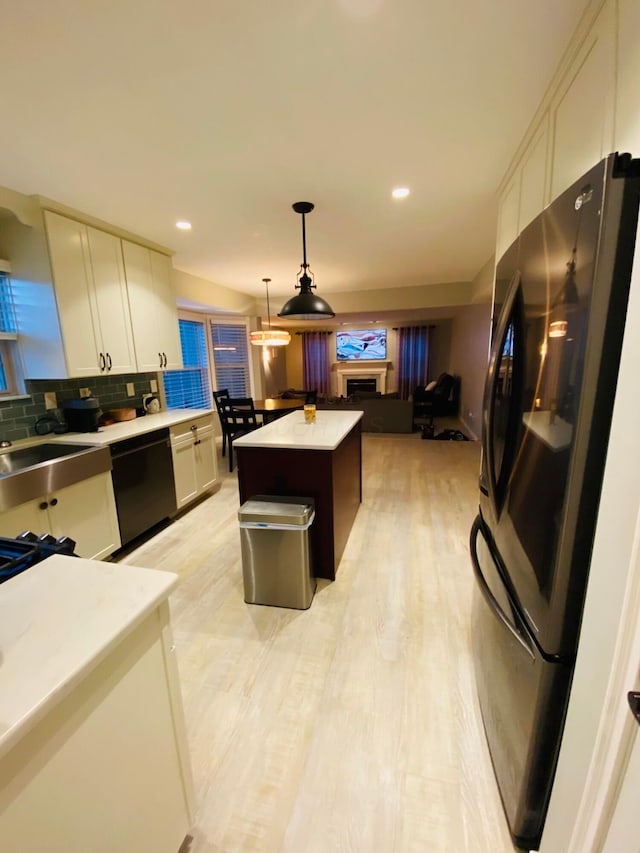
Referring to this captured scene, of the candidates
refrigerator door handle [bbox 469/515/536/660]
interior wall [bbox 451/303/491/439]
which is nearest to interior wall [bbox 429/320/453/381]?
interior wall [bbox 451/303/491/439]

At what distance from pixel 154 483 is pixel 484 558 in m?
2.56

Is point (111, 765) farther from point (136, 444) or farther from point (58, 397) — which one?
point (58, 397)

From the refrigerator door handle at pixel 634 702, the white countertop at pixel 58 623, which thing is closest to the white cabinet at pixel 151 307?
the white countertop at pixel 58 623

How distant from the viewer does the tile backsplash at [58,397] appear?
2.49 metres

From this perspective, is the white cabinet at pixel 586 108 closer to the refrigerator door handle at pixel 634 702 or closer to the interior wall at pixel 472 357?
the refrigerator door handle at pixel 634 702

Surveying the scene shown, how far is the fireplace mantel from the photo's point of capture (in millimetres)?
9516

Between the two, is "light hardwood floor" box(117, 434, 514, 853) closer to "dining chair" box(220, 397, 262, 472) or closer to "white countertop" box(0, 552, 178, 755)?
"white countertop" box(0, 552, 178, 755)

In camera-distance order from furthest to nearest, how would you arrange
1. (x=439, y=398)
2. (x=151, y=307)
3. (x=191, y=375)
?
(x=439, y=398) < (x=191, y=375) < (x=151, y=307)

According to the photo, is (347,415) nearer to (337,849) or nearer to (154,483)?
(154,483)

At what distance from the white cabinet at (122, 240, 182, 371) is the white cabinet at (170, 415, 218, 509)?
2.20ft

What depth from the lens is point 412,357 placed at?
9344 mm

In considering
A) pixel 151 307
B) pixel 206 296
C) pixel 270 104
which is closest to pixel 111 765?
pixel 270 104

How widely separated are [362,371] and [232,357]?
4117mm

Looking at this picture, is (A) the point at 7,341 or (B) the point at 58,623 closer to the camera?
(B) the point at 58,623
